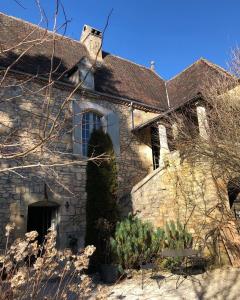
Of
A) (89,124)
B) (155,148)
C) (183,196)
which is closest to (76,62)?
(89,124)

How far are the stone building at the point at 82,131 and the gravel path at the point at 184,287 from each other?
1.87 m

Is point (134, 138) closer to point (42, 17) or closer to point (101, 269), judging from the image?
point (101, 269)

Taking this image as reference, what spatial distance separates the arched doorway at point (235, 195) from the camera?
7404 millimetres

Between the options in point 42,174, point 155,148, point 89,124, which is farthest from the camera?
point 155,148

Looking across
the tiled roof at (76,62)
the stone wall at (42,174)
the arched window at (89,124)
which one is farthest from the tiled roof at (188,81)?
the stone wall at (42,174)

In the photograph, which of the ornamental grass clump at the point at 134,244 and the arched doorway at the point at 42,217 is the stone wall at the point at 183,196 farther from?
the arched doorway at the point at 42,217

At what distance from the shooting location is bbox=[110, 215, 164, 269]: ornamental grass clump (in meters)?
6.62

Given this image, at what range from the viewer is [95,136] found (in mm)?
8297

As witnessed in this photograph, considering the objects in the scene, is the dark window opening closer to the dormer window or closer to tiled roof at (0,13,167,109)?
tiled roof at (0,13,167,109)

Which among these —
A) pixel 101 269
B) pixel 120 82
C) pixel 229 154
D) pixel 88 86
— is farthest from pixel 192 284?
pixel 120 82

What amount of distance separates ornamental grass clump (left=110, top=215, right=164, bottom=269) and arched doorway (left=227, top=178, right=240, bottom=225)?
6.90 ft

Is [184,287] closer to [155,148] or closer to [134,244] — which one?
[134,244]

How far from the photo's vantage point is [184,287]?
5.63m

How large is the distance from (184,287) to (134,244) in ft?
4.72
